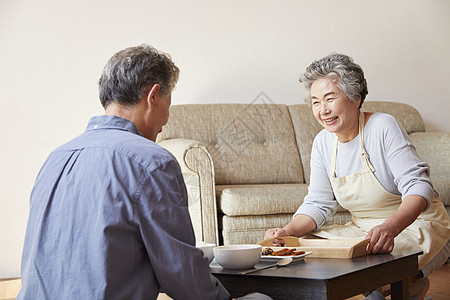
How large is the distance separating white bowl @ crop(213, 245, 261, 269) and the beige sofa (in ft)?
4.04

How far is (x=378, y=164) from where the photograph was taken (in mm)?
1828

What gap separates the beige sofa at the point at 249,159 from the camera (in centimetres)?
252

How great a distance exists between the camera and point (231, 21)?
3551 millimetres

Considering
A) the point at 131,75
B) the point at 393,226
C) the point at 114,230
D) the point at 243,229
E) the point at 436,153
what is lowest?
the point at 243,229

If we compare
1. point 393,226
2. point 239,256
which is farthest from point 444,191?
point 239,256

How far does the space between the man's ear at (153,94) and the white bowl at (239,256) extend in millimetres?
403

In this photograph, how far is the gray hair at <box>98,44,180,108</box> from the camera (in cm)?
106

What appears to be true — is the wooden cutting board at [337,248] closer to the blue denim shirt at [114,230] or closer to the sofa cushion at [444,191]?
the blue denim shirt at [114,230]

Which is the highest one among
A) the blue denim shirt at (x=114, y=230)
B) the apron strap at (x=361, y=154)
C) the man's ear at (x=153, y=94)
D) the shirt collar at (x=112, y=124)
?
the man's ear at (x=153, y=94)

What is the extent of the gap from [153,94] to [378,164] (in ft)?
3.35

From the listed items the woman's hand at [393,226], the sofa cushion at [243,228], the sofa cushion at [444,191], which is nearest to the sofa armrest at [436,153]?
the sofa cushion at [444,191]

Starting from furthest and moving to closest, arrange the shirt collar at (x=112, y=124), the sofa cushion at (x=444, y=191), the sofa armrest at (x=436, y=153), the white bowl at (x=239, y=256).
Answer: the sofa armrest at (x=436, y=153)
the sofa cushion at (x=444, y=191)
the white bowl at (x=239, y=256)
the shirt collar at (x=112, y=124)

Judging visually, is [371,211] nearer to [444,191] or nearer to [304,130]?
[444,191]

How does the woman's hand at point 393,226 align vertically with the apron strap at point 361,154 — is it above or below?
below
